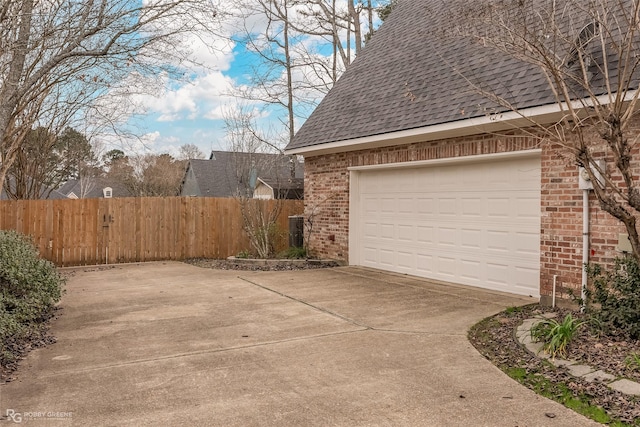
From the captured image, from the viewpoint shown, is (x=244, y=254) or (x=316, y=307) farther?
(x=244, y=254)

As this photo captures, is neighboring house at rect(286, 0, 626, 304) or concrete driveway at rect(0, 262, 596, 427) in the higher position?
neighboring house at rect(286, 0, 626, 304)

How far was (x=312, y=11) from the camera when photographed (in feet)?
59.3

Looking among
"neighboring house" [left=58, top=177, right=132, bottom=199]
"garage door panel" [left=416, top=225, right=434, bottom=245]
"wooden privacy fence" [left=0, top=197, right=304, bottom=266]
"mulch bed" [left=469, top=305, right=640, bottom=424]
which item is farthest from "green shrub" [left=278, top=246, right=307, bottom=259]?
"neighboring house" [left=58, top=177, right=132, bottom=199]

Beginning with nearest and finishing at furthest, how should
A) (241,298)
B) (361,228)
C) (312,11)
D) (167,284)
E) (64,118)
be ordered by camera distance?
(241,298) < (167,284) < (361,228) < (64,118) < (312,11)

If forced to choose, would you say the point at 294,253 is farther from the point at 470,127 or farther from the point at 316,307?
the point at 470,127

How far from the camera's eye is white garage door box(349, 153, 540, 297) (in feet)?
24.3

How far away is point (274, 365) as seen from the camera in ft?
14.3

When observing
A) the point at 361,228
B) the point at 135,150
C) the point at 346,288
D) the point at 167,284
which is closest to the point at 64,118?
the point at 135,150

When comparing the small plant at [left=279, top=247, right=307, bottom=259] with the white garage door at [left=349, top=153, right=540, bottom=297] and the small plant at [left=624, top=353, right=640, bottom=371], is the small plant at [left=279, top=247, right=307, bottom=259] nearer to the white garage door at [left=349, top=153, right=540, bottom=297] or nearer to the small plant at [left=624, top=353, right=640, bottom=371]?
the white garage door at [left=349, top=153, right=540, bottom=297]

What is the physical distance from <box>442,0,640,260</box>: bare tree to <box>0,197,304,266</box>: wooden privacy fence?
7.82 m

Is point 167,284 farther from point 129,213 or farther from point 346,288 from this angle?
point 129,213

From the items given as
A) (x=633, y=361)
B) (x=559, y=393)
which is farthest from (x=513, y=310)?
(x=559, y=393)

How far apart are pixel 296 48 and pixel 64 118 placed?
897cm

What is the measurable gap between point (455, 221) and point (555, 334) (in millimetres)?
4093
